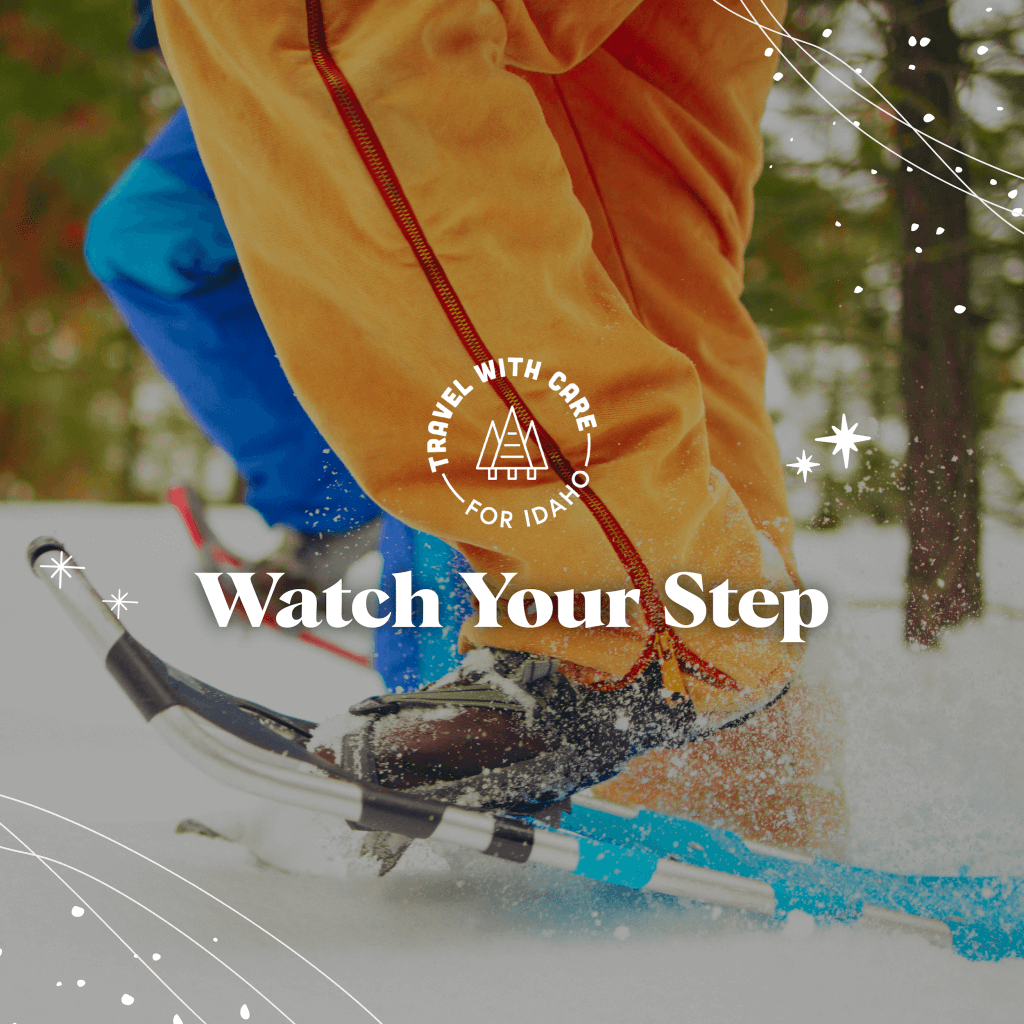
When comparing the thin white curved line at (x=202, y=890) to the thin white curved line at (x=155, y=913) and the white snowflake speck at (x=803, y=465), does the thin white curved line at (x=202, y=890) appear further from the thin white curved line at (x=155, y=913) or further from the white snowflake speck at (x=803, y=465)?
the white snowflake speck at (x=803, y=465)

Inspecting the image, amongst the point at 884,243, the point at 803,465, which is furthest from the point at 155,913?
the point at 884,243

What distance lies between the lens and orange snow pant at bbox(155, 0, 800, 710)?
0.43 metres

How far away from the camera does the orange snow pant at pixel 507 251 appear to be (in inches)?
16.9

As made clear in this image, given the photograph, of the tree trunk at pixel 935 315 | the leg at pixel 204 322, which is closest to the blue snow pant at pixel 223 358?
the leg at pixel 204 322

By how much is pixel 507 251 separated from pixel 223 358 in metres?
0.46

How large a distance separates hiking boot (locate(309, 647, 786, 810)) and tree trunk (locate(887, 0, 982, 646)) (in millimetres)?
495

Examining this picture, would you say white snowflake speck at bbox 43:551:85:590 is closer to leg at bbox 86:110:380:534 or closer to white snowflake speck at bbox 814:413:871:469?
leg at bbox 86:110:380:534

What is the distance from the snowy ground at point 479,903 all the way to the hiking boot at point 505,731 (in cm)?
6

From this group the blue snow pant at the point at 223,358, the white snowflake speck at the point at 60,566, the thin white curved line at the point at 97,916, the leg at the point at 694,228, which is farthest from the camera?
the blue snow pant at the point at 223,358

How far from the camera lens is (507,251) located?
0.47 metres

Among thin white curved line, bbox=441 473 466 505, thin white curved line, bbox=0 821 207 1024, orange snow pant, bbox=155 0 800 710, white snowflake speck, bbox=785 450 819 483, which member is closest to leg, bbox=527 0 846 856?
orange snow pant, bbox=155 0 800 710

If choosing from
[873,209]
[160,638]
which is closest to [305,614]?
[160,638]

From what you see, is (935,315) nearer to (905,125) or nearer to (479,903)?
(905,125)

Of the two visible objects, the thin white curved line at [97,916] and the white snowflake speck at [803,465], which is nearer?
the thin white curved line at [97,916]
